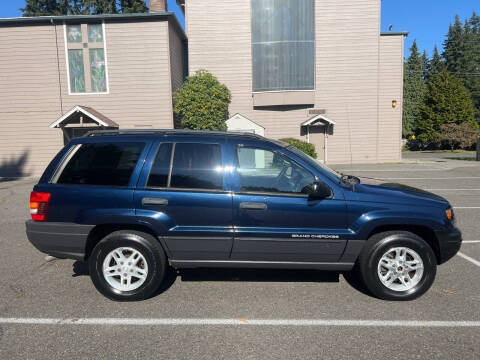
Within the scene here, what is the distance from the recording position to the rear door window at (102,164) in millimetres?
3865

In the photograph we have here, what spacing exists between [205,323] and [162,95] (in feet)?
53.1

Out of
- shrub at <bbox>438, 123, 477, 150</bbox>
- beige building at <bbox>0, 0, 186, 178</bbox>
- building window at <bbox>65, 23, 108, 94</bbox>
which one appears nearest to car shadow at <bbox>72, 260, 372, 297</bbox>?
beige building at <bbox>0, 0, 186, 178</bbox>

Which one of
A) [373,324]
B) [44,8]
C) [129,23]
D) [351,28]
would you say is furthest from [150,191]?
[44,8]

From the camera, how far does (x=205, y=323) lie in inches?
132

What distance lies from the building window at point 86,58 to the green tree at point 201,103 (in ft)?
13.3

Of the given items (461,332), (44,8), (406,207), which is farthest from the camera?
(44,8)

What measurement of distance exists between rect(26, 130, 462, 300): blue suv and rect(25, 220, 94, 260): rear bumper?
0.01m

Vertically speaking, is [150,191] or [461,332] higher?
[150,191]

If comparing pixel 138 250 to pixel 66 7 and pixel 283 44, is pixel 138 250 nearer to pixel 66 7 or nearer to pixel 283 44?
pixel 283 44

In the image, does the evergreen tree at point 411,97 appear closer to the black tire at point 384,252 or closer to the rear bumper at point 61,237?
the black tire at point 384,252

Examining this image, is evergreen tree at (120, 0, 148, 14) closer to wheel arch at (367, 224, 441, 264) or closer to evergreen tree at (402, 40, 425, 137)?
evergreen tree at (402, 40, 425, 137)

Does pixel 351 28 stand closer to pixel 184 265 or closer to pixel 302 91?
pixel 302 91

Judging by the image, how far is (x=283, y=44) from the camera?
789 inches

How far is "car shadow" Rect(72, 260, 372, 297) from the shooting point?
4375mm
